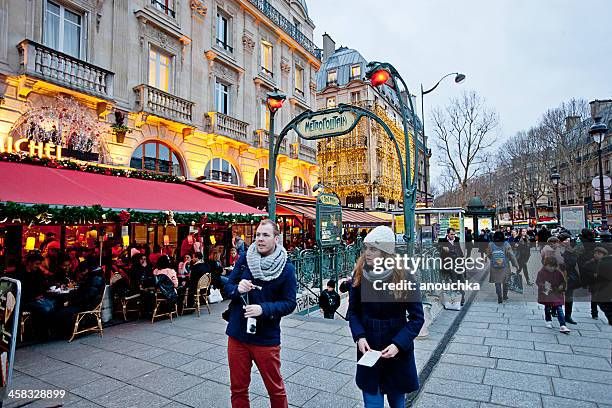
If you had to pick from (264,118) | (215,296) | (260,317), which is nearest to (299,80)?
(264,118)

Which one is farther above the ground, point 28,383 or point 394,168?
point 394,168

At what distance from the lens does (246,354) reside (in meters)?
2.66

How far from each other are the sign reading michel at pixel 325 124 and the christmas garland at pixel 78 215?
371 cm

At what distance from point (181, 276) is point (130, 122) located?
575 cm

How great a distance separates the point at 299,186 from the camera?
20.4 meters

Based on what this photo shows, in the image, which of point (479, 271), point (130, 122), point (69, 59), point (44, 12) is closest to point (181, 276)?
point (130, 122)

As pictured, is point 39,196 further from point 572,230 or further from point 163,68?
point 572,230

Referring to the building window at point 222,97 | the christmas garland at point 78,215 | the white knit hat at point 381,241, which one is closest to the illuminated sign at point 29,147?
the christmas garland at point 78,215

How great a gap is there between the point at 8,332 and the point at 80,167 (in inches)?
258

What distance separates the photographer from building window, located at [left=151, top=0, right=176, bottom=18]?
12.1 m

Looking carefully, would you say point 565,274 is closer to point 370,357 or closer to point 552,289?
point 552,289

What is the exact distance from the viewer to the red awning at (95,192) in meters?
6.12

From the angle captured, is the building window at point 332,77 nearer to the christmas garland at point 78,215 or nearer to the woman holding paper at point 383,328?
the christmas garland at point 78,215

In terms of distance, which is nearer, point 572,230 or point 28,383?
point 28,383
